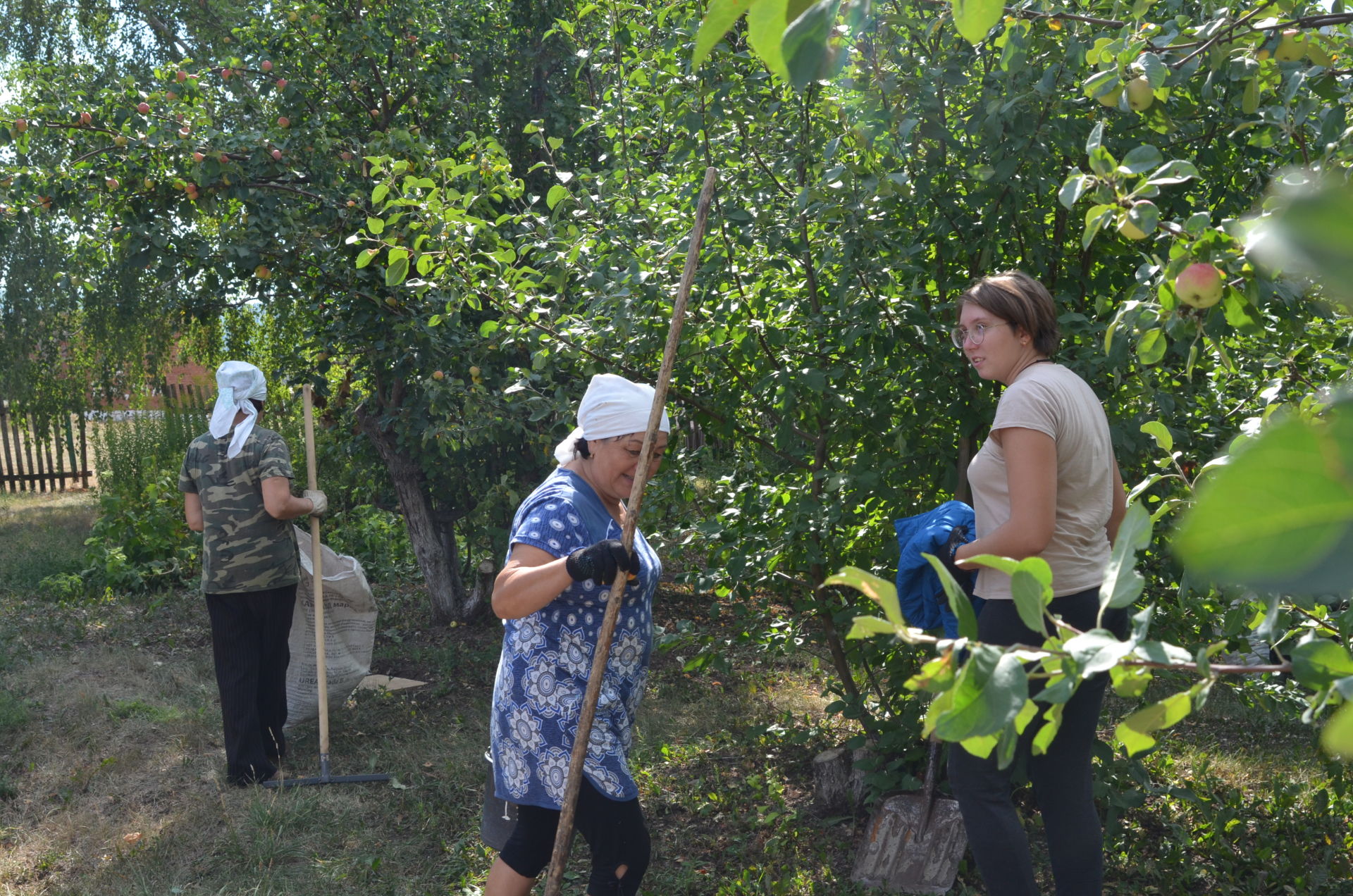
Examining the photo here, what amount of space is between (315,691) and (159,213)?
2.51 metres

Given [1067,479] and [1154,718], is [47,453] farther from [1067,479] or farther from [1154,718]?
[1154,718]

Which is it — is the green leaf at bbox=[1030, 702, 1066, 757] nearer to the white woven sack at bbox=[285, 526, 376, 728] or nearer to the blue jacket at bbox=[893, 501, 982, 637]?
the blue jacket at bbox=[893, 501, 982, 637]

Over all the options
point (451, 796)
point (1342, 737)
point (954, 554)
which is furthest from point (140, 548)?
point (1342, 737)

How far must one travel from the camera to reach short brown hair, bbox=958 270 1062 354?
8.26 feet

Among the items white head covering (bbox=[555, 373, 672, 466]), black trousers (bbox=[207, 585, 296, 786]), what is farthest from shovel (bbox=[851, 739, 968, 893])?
black trousers (bbox=[207, 585, 296, 786])

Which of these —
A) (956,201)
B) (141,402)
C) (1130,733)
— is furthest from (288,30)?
(141,402)

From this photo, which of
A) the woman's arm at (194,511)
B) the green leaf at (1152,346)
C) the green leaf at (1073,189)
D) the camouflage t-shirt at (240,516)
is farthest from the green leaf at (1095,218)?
the woman's arm at (194,511)

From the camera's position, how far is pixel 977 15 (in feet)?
2.96

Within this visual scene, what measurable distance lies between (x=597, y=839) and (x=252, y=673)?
2.49m

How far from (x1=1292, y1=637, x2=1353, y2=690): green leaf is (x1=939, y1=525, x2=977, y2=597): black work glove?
1522mm

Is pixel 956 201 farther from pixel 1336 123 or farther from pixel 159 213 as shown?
pixel 159 213

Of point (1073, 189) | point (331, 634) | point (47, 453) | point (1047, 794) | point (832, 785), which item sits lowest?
point (47, 453)

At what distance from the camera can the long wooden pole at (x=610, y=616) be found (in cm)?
236

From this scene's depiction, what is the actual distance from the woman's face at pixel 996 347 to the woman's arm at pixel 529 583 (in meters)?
1.11
